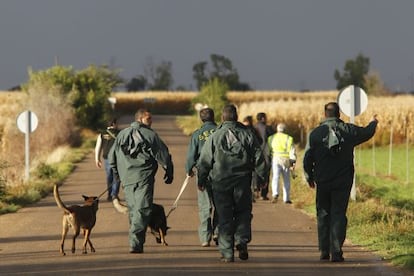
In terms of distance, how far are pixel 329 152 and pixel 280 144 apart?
9.30 m

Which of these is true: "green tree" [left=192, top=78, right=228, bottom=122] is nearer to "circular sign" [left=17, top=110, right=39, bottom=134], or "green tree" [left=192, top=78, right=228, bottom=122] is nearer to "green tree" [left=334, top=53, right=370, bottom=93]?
"circular sign" [left=17, top=110, right=39, bottom=134]

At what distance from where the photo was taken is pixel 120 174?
13.9 m

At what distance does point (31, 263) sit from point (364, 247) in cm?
485

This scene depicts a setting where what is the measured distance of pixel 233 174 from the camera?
12805 mm

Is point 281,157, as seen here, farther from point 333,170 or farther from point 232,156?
point 232,156

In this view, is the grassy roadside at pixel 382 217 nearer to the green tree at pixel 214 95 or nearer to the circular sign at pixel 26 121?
the circular sign at pixel 26 121

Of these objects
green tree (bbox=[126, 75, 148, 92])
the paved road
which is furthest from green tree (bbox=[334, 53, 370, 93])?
the paved road

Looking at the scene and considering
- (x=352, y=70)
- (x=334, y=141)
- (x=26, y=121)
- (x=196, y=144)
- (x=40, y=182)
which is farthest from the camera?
(x=352, y=70)

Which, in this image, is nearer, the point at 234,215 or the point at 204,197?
the point at 234,215

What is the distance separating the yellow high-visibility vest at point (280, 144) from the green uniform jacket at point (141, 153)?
8.63m

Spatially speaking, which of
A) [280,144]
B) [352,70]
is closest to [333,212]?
[280,144]

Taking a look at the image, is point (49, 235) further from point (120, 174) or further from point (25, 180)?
point (25, 180)

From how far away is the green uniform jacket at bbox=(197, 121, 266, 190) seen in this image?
1278cm

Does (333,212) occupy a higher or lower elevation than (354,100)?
lower
